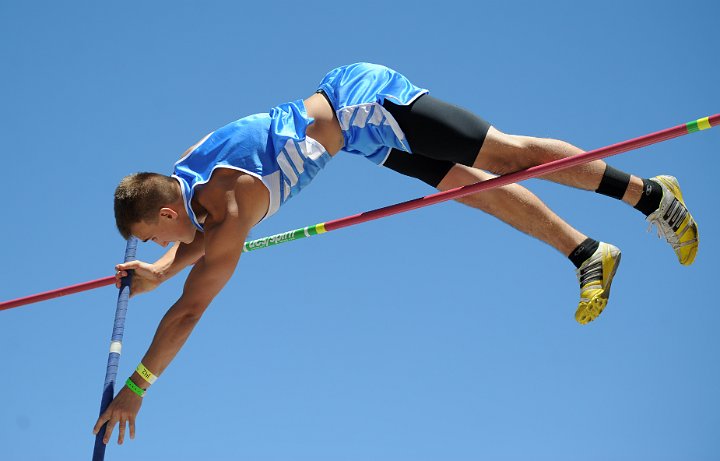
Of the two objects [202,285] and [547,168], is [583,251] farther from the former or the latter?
[202,285]

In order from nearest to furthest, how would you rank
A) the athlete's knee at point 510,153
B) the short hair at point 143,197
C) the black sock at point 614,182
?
1. the short hair at point 143,197
2. the athlete's knee at point 510,153
3. the black sock at point 614,182

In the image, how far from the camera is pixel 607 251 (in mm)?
6176

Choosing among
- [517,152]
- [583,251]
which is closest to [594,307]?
[583,251]

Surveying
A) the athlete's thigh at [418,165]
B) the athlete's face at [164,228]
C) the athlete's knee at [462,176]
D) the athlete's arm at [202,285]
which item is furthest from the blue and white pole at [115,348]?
the athlete's knee at [462,176]

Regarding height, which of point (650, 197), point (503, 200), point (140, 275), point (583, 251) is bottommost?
point (583, 251)

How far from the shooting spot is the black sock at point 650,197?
6.04 meters

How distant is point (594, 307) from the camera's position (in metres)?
6.11

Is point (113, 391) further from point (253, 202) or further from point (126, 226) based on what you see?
point (253, 202)

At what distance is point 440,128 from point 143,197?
174 centimetres

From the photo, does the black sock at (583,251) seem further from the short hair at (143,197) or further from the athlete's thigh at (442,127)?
the short hair at (143,197)

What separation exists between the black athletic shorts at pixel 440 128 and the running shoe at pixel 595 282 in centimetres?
103

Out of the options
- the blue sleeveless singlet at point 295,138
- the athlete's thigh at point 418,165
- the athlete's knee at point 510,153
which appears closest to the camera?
the blue sleeveless singlet at point 295,138

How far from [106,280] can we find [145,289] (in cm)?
49

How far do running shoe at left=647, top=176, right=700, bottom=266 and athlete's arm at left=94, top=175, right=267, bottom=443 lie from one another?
2482mm
